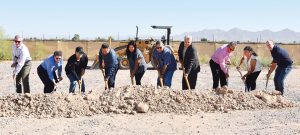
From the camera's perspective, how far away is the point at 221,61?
1125cm

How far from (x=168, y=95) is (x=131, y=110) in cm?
88

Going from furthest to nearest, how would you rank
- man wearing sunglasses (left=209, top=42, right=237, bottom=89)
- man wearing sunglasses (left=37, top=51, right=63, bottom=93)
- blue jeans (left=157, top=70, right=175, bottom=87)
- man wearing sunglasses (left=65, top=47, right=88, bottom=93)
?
blue jeans (left=157, top=70, right=175, bottom=87) → man wearing sunglasses (left=209, top=42, right=237, bottom=89) → man wearing sunglasses (left=65, top=47, right=88, bottom=93) → man wearing sunglasses (left=37, top=51, right=63, bottom=93)

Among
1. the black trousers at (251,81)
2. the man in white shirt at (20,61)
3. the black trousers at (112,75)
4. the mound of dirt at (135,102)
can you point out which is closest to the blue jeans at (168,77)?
the mound of dirt at (135,102)

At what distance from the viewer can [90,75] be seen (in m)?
20.9

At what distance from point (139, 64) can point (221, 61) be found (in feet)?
5.49

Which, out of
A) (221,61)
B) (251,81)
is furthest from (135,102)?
(251,81)

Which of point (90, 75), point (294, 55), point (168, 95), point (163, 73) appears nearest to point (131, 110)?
point (168, 95)

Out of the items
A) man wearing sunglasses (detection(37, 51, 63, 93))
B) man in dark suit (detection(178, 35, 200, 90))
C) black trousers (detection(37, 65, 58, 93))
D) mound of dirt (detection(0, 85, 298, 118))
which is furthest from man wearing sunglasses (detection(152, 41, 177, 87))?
black trousers (detection(37, 65, 58, 93))

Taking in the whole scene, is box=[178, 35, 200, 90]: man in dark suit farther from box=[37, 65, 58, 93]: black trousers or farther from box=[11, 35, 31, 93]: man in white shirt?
box=[11, 35, 31, 93]: man in white shirt

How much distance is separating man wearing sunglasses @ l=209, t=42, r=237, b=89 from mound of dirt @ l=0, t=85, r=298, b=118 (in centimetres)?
65

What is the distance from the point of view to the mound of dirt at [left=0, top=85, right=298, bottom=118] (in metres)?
9.74

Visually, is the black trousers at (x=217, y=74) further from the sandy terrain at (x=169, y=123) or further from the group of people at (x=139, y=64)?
the sandy terrain at (x=169, y=123)

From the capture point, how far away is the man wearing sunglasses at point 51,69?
10.3 m

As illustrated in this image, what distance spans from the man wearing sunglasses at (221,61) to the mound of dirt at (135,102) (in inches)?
25.5
